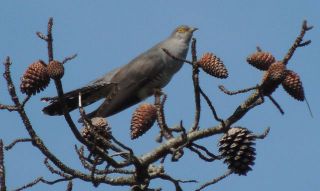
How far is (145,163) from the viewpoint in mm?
3564

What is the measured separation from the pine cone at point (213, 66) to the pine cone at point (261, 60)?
16 cm

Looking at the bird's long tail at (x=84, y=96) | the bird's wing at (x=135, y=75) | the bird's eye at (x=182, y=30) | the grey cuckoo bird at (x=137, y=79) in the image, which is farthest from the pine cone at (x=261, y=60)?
the bird's eye at (x=182, y=30)

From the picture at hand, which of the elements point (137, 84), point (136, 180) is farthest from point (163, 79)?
point (136, 180)

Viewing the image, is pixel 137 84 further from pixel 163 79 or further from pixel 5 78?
pixel 5 78

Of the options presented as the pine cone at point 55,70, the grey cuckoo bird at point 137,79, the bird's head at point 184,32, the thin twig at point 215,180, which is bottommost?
the thin twig at point 215,180

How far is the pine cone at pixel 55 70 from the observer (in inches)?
121

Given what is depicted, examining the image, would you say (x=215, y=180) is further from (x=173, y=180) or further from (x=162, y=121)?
(x=162, y=121)

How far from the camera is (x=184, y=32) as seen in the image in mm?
8258

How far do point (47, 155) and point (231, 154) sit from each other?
1026 mm

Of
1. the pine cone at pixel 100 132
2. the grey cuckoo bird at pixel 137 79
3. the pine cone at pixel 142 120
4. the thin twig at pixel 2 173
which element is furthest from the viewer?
the grey cuckoo bird at pixel 137 79

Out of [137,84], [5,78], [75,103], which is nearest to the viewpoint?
[5,78]

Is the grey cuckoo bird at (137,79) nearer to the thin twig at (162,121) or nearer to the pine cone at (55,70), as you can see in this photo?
the thin twig at (162,121)

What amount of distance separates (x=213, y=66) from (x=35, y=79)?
1.00 metres

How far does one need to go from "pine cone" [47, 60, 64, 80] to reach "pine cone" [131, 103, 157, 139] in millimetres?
648
